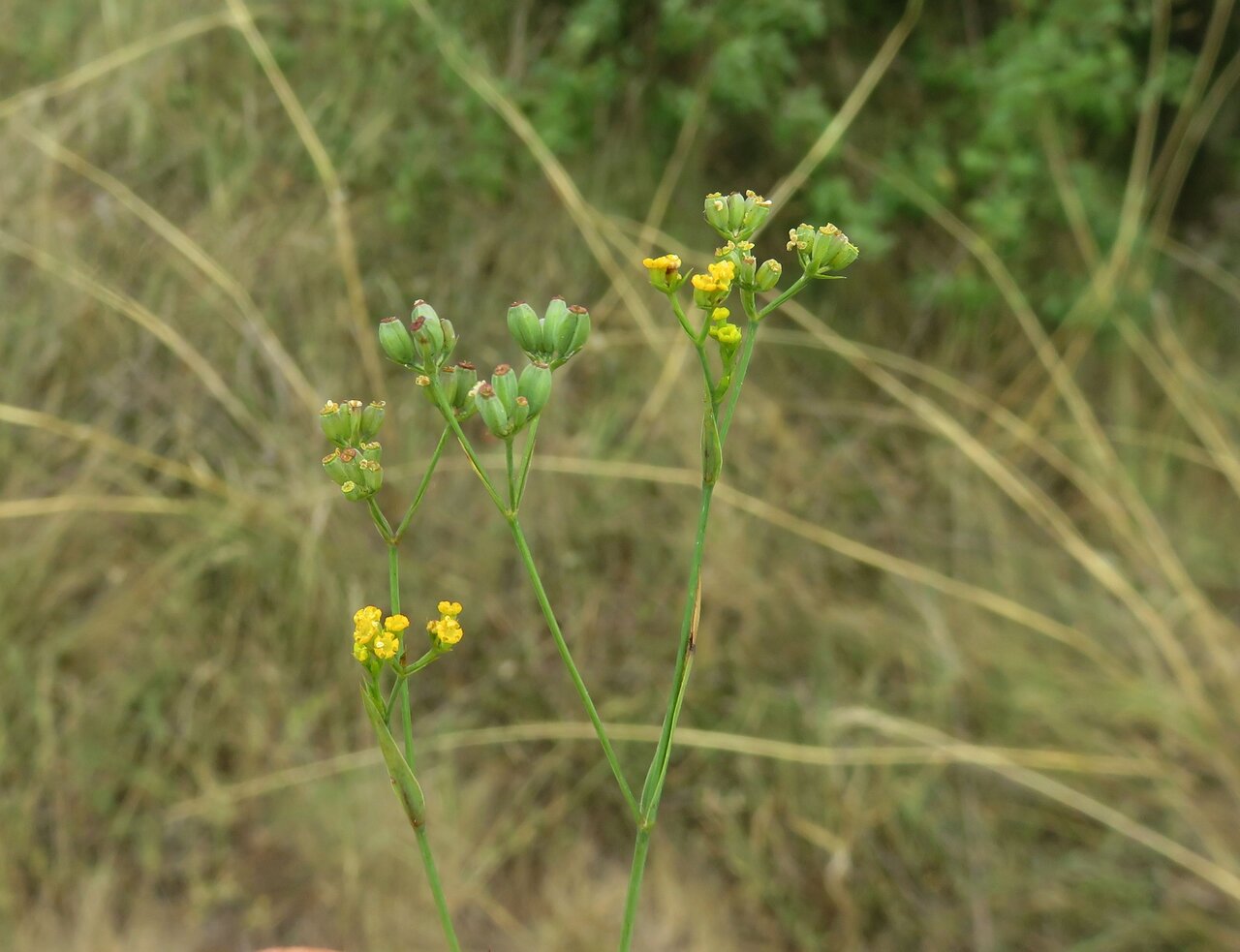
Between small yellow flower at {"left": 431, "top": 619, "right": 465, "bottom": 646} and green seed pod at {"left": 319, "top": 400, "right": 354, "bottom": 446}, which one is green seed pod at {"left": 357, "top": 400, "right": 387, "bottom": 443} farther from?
small yellow flower at {"left": 431, "top": 619, "right": 465, "bottom": 646}

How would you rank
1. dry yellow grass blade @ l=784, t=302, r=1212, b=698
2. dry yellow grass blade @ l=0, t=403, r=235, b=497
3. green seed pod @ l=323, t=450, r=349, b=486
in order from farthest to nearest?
1. dry yellow grass blade @ l=0, t=403, r=235, b=497
2. dry yellow grass blade @ l=784, t=302, r=1212, b=698
3. green seed pod @ l=323, t=450, r=349, b=486

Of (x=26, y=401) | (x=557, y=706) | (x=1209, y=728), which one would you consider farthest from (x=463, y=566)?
(x=1209, y=728)

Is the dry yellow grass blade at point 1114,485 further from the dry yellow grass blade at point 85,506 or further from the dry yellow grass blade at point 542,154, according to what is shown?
the dry yellow grass blade at point 85,506

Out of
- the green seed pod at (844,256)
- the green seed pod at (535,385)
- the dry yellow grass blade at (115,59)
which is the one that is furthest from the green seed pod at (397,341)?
the dry yellow grass blade at (115,59)

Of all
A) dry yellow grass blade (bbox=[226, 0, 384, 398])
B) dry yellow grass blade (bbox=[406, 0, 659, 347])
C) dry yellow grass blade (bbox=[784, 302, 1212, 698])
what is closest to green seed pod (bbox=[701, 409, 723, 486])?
dry yellow grass blade (bbox=[784, 302, 1212, 698])

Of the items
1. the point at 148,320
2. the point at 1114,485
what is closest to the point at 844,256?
the point at 1114,485

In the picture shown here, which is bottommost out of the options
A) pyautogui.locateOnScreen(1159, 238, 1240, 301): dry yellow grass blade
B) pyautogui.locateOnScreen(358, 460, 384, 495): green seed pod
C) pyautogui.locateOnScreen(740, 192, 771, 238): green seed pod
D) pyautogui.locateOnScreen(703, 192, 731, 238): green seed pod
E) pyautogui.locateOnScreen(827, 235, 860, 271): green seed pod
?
pyautogui.locateOnScreen(358, 460, 384, 495): green seed pod
